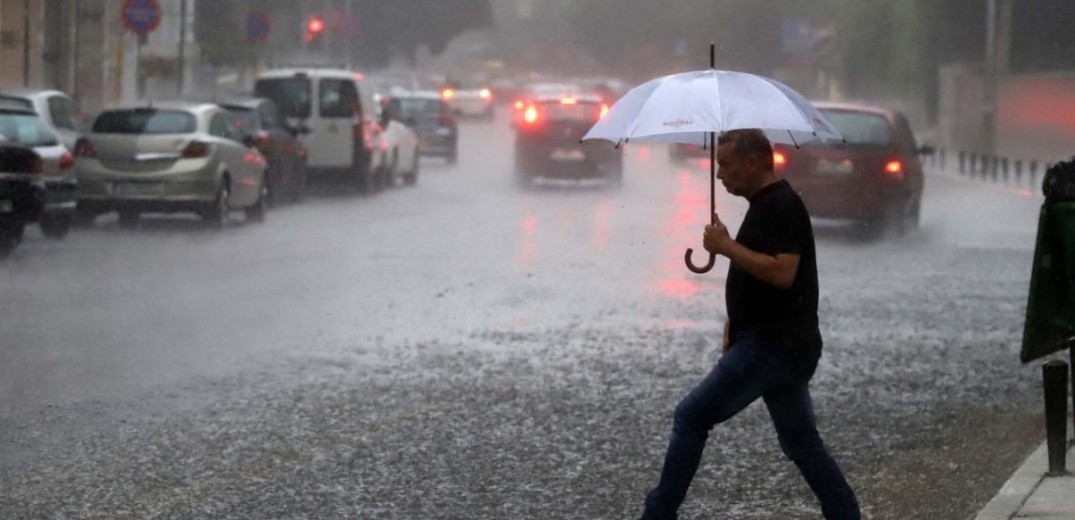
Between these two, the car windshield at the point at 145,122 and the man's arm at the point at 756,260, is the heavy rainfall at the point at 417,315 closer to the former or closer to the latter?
the car windshield at the point at 145,122

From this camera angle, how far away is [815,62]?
7231 cm

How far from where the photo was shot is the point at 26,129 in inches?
779

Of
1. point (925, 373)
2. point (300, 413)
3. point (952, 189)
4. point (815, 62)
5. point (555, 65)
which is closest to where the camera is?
point (300, 413)

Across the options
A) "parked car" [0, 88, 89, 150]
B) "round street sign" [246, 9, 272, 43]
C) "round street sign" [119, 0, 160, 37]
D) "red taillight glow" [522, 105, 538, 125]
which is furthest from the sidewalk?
"round street sign" [246, 9, 272, 43]

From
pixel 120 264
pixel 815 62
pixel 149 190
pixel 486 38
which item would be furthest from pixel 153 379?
pixel 486 38

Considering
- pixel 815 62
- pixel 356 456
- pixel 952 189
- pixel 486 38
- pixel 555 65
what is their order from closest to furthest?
pixel 356 456 → pixel 952 189 → pixel 815 62 → pixel 555 65 → pixel 486 38

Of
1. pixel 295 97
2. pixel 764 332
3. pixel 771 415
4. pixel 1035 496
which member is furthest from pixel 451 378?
pixel 295 97

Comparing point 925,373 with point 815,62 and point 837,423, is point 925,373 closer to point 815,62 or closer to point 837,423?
point 837,423

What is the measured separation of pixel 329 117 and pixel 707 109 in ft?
80.0

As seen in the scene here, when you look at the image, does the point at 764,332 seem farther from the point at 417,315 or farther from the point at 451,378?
the point at 417,315

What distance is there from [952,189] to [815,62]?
33.3 metres

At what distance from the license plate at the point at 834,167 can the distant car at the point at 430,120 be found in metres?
22.7

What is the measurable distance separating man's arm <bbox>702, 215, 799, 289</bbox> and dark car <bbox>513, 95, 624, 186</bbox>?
89.1 ft

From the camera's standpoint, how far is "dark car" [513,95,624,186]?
33781 millimetres
